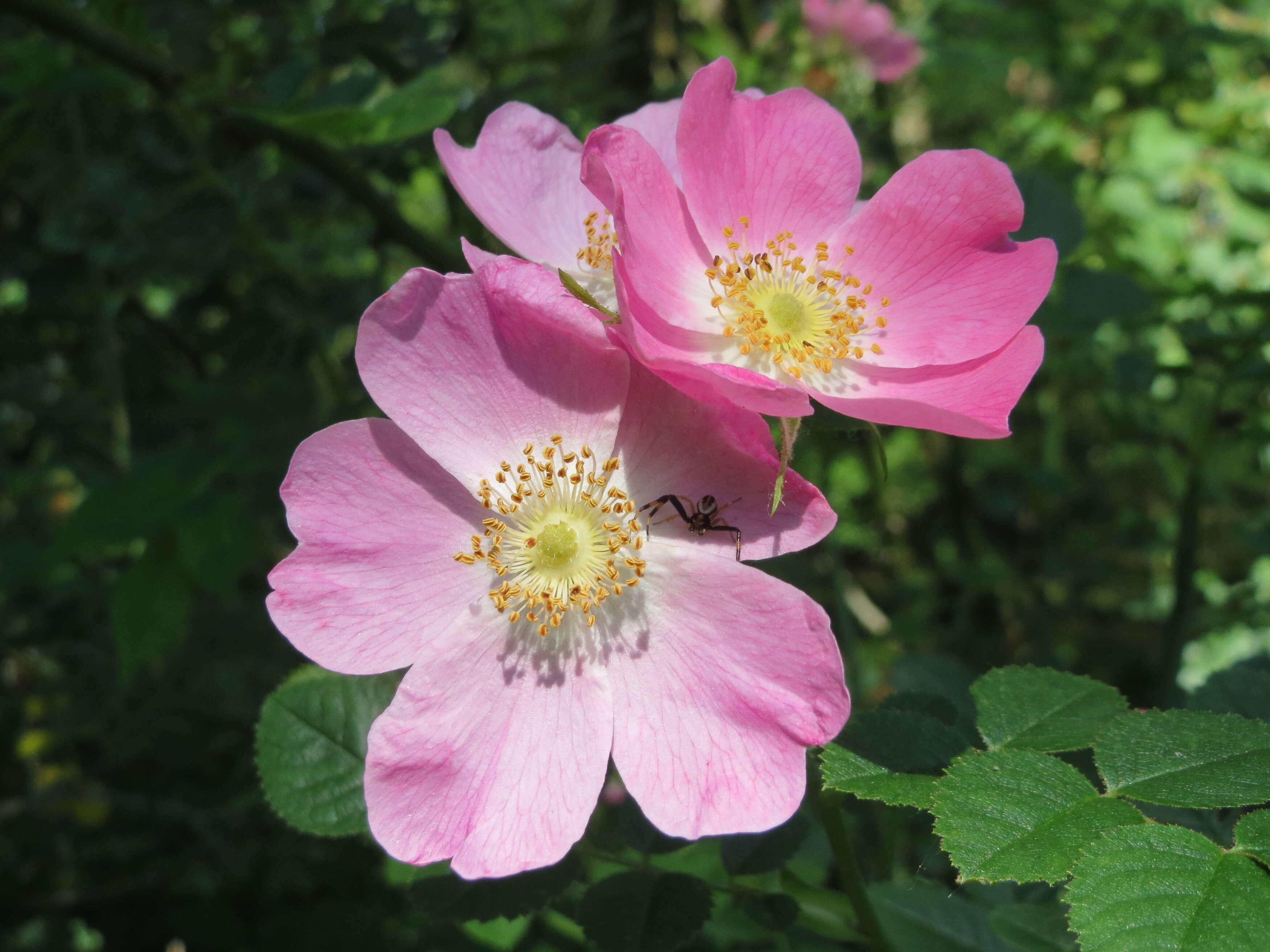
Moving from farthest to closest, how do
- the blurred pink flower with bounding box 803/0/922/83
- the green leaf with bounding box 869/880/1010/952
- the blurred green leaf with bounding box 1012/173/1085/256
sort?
the blurred pink flower with bounding box 803/0/922/83
the blurred green leaf with bounding box 1012/173/1085/256
the green leaf with bounding box 869/880/1010/952

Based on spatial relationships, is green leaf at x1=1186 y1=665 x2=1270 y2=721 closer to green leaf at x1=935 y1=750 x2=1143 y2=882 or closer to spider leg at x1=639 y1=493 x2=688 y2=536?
green leaf at x1=935 y1=750 x2=1143 y2=882

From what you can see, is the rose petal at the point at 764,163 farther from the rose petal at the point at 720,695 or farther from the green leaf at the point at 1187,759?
the green leaf at the point at 1187,759

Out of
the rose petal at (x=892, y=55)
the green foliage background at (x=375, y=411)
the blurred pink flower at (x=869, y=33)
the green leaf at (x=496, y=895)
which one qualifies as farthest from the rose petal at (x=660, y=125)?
the rose petal at (x=892, y=55)

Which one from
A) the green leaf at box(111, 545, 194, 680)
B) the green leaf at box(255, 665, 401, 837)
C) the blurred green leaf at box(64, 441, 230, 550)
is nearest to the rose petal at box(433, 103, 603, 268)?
the green leaf at box(255, 665, 401, 837)

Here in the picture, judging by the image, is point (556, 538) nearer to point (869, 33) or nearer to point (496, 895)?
point (496, 895)

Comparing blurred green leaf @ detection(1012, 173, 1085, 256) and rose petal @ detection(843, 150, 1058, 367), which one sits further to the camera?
blurred green leaf @ detection(1012, 173, 1085, 256)
